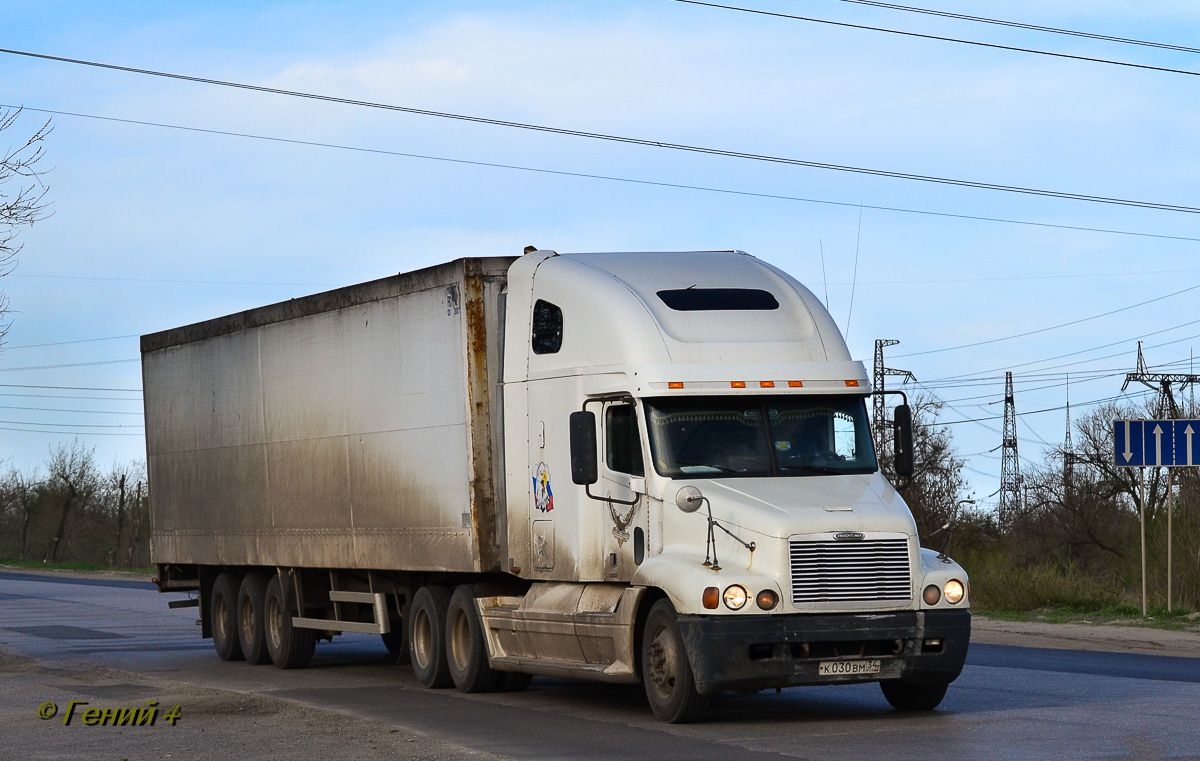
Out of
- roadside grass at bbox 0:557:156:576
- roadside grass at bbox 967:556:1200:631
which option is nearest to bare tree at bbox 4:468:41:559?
roadside grass at bbox 0:557:156:576

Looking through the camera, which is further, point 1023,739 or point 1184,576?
point 1184,576

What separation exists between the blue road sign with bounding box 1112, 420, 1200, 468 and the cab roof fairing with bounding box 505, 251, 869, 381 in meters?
10.7

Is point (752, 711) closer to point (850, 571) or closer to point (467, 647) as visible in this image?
point (850, 571)

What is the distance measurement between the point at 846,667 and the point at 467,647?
442cm

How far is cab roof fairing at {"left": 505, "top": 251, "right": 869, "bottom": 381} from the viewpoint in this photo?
12734 mm

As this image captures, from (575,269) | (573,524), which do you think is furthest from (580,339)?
(573,524)

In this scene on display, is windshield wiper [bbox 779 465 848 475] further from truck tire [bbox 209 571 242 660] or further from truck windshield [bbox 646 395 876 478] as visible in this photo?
truck tire [bbox 209 571 242 660]

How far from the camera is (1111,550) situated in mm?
46375

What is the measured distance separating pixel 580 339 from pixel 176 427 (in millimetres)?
9472

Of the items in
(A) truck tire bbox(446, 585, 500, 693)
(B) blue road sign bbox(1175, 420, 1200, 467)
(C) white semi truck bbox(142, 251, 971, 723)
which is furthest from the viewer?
(B) blue road sign bbox(1175, 420, 1200, 467)

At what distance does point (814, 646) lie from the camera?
11.7 meters

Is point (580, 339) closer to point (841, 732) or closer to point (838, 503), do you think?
point (838, 503)

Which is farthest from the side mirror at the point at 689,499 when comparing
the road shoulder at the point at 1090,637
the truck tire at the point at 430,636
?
the road shoulder at the point at 1090,637

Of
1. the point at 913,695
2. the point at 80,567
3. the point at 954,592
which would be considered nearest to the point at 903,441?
the point at 954,592
